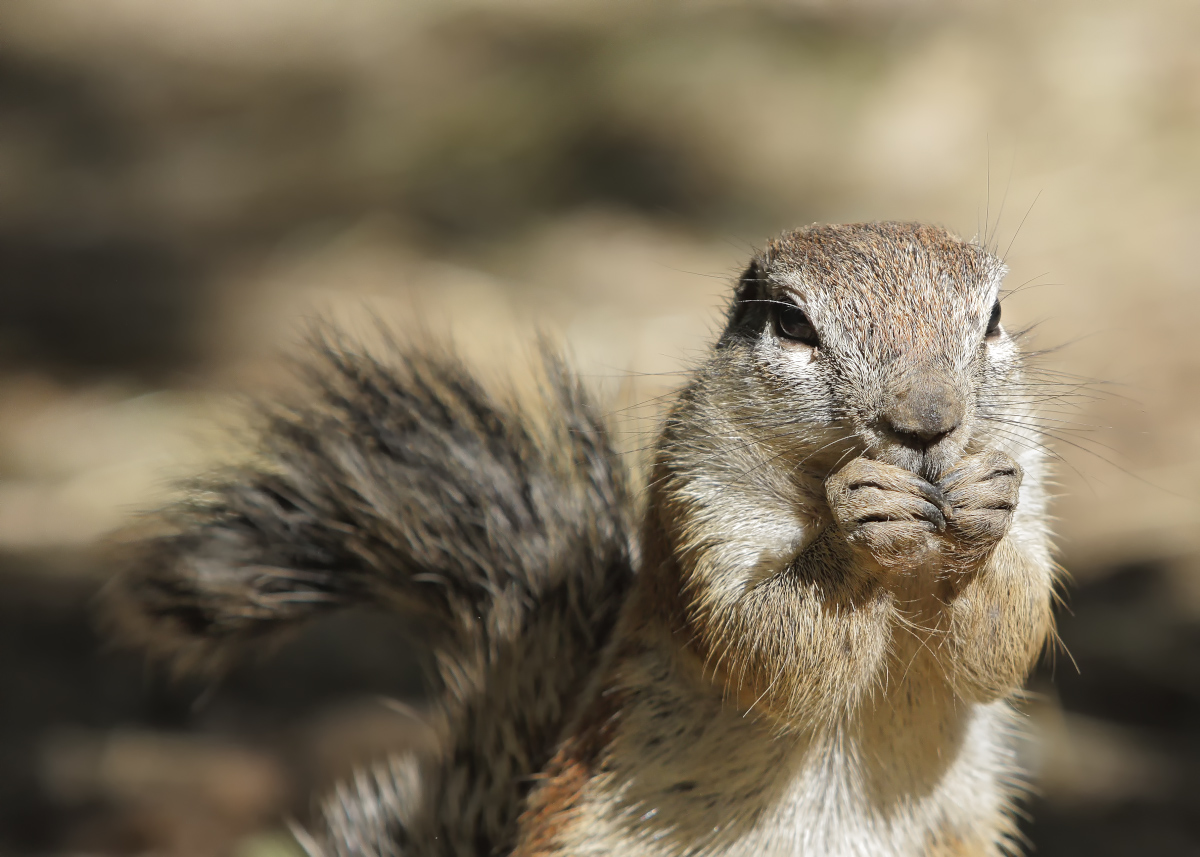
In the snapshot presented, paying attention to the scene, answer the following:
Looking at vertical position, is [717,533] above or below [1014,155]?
below

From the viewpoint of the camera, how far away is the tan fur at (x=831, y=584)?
66.0 inches

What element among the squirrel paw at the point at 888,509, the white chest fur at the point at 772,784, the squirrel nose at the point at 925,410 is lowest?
the white chest fur at the point at 772,784

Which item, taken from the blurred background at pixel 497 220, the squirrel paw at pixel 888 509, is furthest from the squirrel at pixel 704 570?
the blurred background at pixel 497 220

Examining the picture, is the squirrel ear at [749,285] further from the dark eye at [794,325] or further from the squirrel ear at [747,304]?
the dark eye at [794,325]

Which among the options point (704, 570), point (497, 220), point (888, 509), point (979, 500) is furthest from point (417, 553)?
point (497, 220)

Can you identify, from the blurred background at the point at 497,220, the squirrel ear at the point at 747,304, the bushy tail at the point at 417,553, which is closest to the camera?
the squirrel ear at the point at 747,304

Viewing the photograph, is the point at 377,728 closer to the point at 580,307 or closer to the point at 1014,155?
the point at 580,307

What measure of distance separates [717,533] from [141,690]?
2408 millimetres

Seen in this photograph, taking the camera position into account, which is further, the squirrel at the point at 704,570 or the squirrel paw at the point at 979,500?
the squirrel at the point at 704,570

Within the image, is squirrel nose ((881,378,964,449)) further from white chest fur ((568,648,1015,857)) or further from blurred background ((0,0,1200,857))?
blurred background ((0,0,1200,857))

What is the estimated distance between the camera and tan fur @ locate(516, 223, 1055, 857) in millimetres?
1676

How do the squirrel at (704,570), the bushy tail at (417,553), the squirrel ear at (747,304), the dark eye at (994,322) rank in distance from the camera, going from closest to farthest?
the squirrel at (704,570) → the dark eye at (994,322) → the squirrel ear at (747,304) → the bushy tail at (417,553)

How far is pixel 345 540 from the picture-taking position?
2.37 m

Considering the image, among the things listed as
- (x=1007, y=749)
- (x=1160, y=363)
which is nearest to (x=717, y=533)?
(x=1007, y=749)
